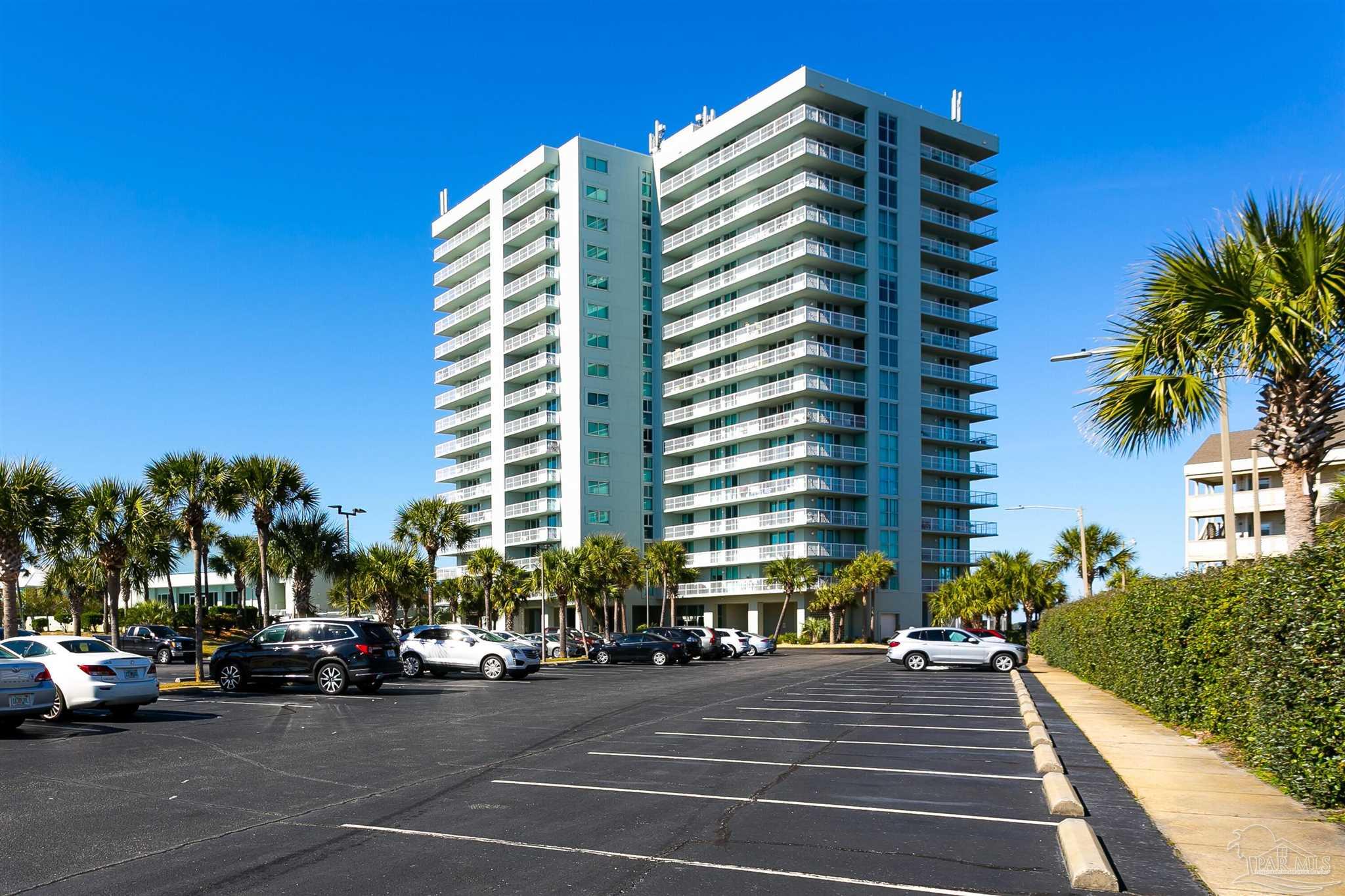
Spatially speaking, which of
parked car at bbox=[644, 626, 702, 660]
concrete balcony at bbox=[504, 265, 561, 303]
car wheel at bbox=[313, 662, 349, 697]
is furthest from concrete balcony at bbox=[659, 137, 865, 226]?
car wheel at bbox=[313, 662, 349, 697]

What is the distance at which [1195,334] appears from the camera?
14211mm

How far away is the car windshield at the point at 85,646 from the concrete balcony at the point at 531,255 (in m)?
70.8

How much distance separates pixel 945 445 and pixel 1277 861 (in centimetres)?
8064

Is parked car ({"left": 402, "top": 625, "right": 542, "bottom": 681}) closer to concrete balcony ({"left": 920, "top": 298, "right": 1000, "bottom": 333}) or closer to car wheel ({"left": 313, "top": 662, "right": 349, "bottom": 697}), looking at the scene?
car wheel ({"left": 313, "top": 662, "right": 349, "bottom": 697})

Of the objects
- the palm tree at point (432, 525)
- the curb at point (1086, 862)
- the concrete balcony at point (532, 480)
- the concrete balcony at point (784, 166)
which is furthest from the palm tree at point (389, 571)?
the curb at point (1086, 862)

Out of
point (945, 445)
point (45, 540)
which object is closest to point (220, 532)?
point (45, 540)

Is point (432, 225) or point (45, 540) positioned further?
point (432, 225)

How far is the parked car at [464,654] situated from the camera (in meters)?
32.2

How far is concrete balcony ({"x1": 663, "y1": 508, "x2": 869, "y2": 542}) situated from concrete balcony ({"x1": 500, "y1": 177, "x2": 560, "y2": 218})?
30644 mm

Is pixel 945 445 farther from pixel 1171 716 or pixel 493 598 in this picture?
pixel 1171 716

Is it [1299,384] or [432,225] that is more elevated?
[432,225]

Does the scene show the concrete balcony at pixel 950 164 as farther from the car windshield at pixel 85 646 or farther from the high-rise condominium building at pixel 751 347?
the car windshield at pixel 85 646

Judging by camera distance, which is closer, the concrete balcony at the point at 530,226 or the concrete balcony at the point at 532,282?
the concrete balcony at the point at 532,282

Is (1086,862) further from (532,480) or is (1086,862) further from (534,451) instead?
(532,480)
